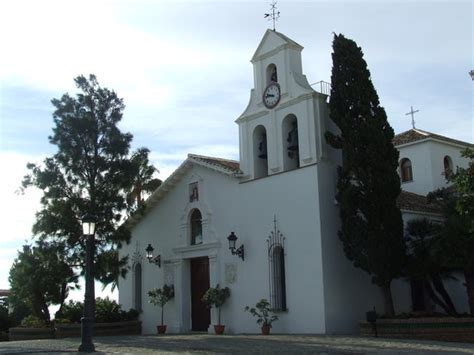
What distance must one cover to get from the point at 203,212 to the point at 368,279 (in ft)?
23.2

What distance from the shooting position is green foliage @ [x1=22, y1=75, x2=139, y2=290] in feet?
76.7

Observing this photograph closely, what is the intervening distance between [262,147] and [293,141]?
172 cm

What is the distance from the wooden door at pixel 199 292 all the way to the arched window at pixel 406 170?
415 inches

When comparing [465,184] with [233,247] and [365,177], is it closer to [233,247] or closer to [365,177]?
[365,177]

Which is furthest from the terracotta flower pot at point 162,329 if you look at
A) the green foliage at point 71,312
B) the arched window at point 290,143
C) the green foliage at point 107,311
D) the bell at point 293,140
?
the bell at point 293,140

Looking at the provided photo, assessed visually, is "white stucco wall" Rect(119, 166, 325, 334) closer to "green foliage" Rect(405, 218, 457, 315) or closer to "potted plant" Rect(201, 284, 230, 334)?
"potted plant" Rect(201, 284, 230, 334)

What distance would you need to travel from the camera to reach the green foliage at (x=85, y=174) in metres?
23.4

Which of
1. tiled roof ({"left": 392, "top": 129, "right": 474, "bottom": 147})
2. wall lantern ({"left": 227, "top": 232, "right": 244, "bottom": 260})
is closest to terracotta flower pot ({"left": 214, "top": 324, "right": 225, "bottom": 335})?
wall lantern ({"left": 227, "top": 232, "right": 244, "bottom": 260})

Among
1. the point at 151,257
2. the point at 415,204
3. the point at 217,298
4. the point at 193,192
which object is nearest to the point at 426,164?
the point at 415,204

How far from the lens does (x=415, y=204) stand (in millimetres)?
23562

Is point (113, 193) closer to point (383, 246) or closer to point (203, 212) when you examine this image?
point (203, 212)

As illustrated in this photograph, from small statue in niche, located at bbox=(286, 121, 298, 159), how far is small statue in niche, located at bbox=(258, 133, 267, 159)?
50.4 inches

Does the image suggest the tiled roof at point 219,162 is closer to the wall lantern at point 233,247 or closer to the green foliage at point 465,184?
the wall lantern at point 233,247

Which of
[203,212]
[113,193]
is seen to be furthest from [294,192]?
[113,193]
